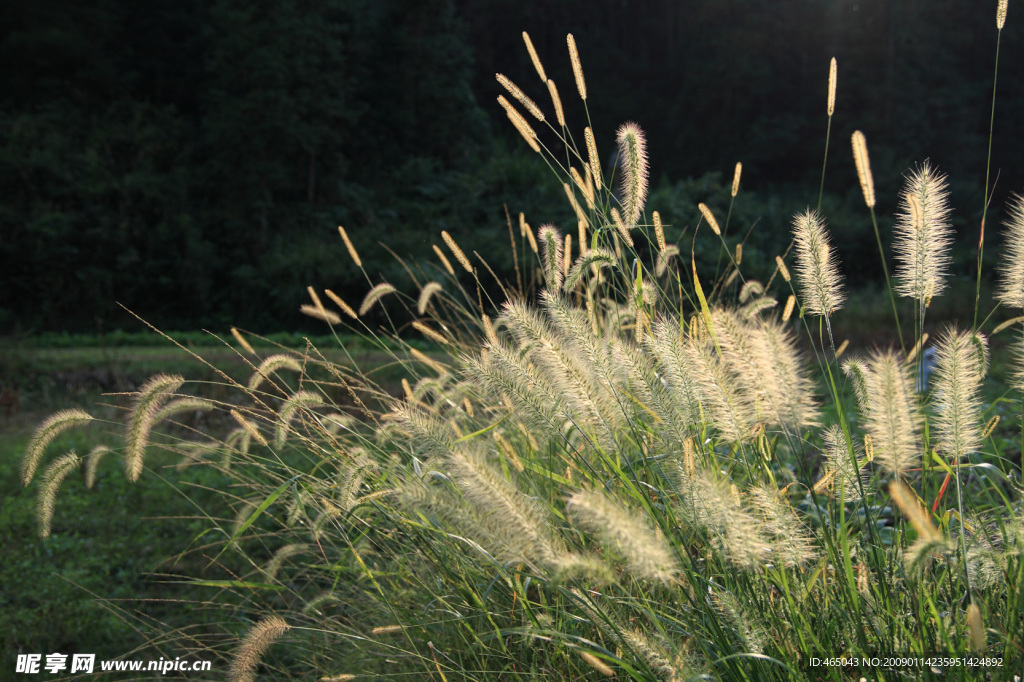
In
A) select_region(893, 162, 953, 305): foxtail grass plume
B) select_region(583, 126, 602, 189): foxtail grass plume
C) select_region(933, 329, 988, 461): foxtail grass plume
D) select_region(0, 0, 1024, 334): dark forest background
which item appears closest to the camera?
select_region(933, 329, 988, 461): foxtail grass plume

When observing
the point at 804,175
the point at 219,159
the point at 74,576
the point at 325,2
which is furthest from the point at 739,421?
the point at 804,175

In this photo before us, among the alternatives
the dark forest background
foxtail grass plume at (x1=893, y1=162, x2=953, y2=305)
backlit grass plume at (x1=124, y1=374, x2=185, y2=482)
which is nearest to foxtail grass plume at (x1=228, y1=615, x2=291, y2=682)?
backlit grass plume at (x1=124, y1=374, x2=185, y2=482)

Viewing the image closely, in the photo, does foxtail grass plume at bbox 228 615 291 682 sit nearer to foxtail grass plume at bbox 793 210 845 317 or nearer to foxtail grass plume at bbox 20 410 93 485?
foxtail grass plume at bbox 20 410 93 485

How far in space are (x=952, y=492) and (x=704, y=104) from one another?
67.3 feet

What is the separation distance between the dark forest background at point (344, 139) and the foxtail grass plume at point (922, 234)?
10.6m

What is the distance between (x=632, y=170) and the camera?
197 cm

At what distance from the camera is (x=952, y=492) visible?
2.16m

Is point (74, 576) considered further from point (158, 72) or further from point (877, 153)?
point (877, 153)

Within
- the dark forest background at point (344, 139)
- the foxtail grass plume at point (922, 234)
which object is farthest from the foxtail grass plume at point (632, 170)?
the dark forest background at point (344, 139)

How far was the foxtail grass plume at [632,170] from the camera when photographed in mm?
1967

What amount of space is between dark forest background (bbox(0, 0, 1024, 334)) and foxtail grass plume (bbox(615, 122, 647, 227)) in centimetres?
1016

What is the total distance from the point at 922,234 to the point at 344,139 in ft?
48.8

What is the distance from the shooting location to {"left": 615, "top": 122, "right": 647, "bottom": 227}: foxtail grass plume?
77.5 inches

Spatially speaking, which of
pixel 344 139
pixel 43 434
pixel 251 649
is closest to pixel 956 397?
pixel 251 649
